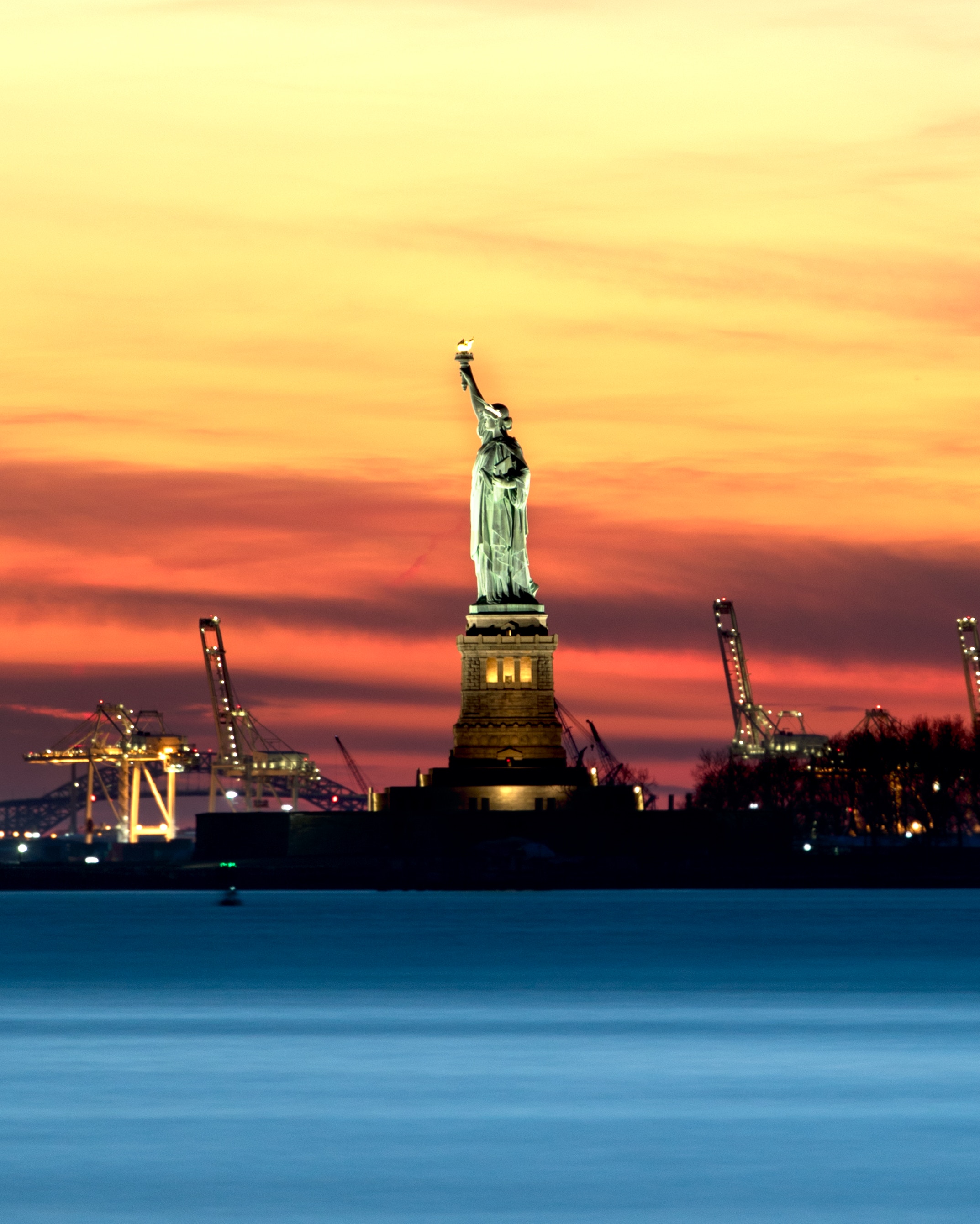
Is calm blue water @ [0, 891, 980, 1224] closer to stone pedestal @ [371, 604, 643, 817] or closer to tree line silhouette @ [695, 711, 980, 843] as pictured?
stone pedestal @ [371, 604, 643, 817]

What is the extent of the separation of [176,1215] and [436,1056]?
15614 mm

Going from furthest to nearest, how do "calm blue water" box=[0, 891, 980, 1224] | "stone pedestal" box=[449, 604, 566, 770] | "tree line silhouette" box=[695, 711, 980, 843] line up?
"tree line silhouette" box=[695, 711, 980, 843] < "stone pedestal" box=[449, 604, 566, 770] < "calm blue water" box=[0, 891, 980, 1224]

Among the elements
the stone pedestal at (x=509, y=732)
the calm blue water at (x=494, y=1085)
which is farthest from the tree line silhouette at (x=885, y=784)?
the calm blue water at (x=494, y=1085)

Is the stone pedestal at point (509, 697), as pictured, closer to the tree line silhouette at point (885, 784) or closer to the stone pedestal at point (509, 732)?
the stone pedestal at point (509, 732)

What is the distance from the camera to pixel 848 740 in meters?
167

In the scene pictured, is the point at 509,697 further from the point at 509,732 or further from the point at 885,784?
the point at 885,784

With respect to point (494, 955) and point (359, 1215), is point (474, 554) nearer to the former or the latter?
point (494, 955)

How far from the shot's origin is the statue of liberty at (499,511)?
11481 centimetres

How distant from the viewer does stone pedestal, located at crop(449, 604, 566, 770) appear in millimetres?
113062

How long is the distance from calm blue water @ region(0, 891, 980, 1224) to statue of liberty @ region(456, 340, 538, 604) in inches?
1672

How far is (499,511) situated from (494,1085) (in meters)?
82.8

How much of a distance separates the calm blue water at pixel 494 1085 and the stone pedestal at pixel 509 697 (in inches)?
1544

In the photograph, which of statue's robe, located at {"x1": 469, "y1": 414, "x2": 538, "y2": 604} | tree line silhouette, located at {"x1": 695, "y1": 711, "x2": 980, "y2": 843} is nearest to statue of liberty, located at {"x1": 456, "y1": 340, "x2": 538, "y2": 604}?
statue's robe, located at {"x1": 469, "y1": 414, "x2": 538, "y2": 604}

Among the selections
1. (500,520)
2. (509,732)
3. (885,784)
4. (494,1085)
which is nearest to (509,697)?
(509,732)
